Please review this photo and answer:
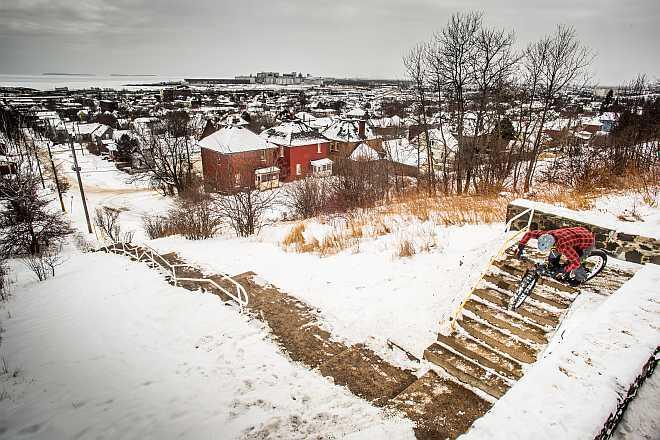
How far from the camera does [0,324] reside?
8.80m

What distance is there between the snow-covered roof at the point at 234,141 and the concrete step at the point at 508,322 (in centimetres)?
3363

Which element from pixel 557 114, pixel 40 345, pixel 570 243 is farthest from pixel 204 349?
pixel 557 114

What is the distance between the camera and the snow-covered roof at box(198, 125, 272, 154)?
1465 inches

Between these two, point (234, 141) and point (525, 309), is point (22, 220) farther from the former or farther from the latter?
point (525, 309)

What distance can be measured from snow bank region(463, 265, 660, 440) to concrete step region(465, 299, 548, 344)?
4.09ft

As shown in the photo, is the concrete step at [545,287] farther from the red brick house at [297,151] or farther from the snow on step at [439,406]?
the red brick house at [297,151]

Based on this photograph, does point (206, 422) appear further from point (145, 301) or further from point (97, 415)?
point (145, 301)

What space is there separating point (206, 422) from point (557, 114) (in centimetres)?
2932

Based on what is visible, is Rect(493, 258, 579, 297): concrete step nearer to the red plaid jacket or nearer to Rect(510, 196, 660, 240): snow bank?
the red plaid jacket

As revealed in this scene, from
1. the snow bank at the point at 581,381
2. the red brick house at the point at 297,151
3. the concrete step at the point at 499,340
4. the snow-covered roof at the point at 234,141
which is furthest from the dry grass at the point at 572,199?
the snow-covered roof at the point at 234,141

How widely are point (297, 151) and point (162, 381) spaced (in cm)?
3769

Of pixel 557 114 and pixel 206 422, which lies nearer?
pixel 206 422

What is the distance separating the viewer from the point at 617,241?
732 centimetres

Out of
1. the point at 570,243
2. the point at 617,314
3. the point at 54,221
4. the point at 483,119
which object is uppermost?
the point at 483,119
